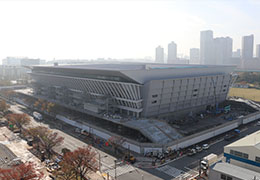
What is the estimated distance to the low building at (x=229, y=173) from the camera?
2585cm

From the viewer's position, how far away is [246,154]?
29.8 m

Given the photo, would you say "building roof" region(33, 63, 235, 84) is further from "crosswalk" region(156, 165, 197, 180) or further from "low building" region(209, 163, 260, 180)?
"low building" region(209, 163, 260, 180)

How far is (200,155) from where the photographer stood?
124 feet

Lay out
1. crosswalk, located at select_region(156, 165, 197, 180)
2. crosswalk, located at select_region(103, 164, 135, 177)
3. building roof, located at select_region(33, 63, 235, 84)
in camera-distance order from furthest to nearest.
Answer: building roof, located at select_region(33, 63, 235, 84), crosswalk, located at select_region(103, 164, 135, 177), crosswalk, located at select_region(156, 165, 197, 180)

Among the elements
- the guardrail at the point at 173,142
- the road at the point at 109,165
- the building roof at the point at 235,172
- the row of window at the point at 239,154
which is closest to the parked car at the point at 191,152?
the guardrail at the point at 173,142

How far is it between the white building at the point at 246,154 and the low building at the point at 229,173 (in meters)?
2.30

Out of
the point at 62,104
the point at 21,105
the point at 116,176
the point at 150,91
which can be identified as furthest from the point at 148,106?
the point at 21,105

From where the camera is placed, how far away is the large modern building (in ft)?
160

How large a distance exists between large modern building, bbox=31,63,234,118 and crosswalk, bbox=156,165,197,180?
707 inches

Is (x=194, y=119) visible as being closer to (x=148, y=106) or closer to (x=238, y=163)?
(x=148, y=106)

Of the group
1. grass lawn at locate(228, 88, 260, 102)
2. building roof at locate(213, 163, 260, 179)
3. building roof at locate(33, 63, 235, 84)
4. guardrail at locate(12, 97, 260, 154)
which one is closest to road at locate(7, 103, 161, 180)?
guardrail at locate(12, 97, 260, 154)

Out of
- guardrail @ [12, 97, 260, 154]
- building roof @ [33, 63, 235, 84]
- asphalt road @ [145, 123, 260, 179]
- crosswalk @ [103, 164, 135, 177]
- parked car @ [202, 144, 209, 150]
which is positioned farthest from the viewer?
building roof @ [33, 63, 235, 84]

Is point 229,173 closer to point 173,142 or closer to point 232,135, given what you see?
point 173,142

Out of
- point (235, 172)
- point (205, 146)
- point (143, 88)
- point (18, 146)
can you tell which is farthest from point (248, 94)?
point (18, 146)
